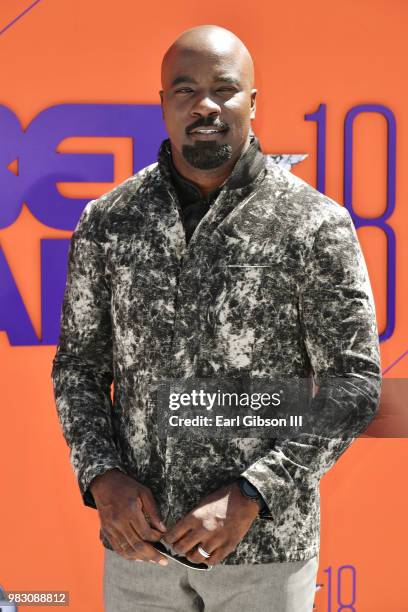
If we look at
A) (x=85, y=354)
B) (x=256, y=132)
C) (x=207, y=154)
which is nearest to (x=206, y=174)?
(x=207, y=154)

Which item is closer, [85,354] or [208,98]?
[208,98]

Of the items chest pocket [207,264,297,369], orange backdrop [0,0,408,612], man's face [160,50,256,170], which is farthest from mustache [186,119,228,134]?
orange backdrop [0,0,408,612]

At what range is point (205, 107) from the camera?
1467mm

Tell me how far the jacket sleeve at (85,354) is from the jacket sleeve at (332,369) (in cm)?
30

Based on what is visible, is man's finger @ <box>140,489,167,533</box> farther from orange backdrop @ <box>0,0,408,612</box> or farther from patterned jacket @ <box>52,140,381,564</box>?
orange backdrop @ <box>0,0,408,612</box>

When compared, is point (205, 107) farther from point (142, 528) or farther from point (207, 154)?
point (142, 528)

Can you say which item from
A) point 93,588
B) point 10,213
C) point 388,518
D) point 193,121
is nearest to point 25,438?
point 93,588

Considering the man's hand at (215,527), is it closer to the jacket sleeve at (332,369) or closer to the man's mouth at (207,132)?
the jacket sleeve at (332,369)

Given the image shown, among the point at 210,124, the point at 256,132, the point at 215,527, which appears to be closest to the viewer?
the point at 215,527

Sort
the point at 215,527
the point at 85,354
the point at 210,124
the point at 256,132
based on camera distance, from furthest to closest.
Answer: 1. the point at 256,132
2. the point at 85,354
3. the point at 210,124
4. the point at 215,527

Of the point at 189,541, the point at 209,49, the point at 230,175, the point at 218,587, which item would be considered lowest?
the point at 218,587

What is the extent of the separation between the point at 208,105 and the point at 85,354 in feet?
1.65

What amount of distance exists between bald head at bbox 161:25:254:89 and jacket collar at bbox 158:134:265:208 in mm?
126

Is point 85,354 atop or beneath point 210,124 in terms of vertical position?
beneath
